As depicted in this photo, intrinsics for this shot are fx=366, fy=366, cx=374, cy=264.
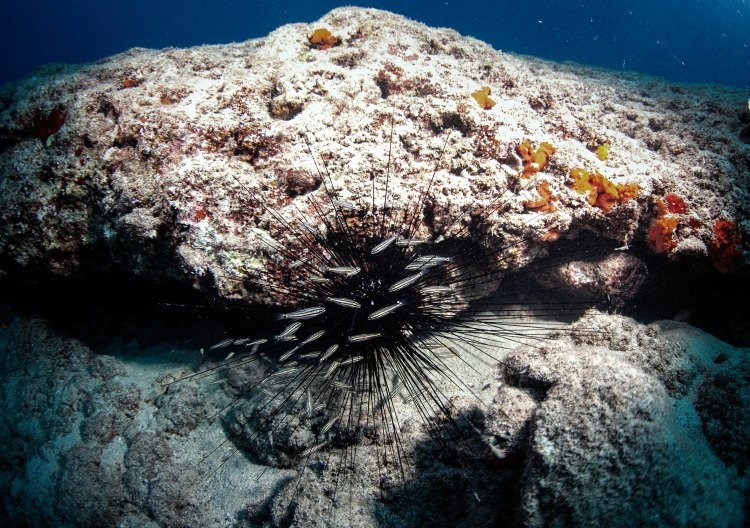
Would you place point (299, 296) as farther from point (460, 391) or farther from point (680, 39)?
point (680, 39)

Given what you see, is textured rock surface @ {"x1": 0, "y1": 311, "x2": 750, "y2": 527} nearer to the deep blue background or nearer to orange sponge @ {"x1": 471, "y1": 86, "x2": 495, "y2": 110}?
orange sponge @ {"x1": 471, "y1": 86, "x2": 495, "y2": 110}

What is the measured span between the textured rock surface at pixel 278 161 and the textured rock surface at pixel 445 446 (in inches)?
55.0

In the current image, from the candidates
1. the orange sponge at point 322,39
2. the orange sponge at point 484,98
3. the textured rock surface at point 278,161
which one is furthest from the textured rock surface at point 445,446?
the orange sponge at point 322,39

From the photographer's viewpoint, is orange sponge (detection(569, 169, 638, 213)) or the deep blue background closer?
orange sponge (detection(569, 169, 638, 213))

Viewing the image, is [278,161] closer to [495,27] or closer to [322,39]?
[322,39]

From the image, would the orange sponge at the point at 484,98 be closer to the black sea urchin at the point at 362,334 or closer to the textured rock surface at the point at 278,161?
the textured rock surface at the point at 278,161

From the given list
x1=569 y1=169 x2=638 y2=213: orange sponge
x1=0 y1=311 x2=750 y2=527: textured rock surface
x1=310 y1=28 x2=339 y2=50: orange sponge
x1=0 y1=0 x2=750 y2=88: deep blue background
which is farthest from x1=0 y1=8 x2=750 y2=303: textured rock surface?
x1=0 y1=0 x2=750 y2=88: deep blue background

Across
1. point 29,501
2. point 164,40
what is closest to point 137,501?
point 29,501

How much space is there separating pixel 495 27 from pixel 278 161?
55.7 m

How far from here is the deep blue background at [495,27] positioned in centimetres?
4053

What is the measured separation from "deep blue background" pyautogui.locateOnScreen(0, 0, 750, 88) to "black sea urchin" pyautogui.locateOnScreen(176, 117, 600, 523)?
146 feet

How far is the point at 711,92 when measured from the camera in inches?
257

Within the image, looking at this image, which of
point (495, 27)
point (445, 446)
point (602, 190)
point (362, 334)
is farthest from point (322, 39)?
point (495, 27)

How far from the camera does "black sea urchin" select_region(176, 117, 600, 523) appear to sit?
325cm
